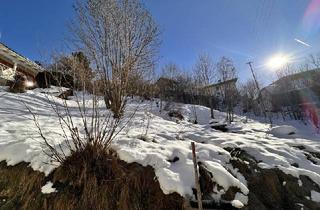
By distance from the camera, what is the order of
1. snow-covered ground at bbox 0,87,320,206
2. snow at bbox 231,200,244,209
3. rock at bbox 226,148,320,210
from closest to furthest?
snow at bbox 231,200,244,209
snow-covered ground at bbox 0,87,320,206
rock at bbox 226,148,320,210

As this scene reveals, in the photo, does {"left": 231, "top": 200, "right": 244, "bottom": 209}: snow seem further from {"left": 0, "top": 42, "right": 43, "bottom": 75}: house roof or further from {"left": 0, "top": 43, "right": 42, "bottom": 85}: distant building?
{"left": 0, "top": 42, "right": 43, "bottom": 75}: house roof

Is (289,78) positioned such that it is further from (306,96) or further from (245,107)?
(245,107)

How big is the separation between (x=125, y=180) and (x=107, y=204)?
0.45 metres

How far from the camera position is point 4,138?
4867 millimetres

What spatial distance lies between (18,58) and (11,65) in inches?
40.4

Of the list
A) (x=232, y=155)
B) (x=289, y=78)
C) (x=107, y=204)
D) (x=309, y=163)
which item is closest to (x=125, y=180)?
(x=107, y=204)

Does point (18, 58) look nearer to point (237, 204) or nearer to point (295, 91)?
point (237, 204)

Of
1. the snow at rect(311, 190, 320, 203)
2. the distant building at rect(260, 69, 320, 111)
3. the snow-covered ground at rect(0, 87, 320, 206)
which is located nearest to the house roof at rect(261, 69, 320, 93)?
the distant building at rect(260, 69, 320, 111)

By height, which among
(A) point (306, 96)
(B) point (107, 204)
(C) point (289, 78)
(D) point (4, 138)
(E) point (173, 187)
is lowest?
(B) point (107, 204)

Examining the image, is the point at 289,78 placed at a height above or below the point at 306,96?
above

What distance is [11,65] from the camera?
2142 centimetres

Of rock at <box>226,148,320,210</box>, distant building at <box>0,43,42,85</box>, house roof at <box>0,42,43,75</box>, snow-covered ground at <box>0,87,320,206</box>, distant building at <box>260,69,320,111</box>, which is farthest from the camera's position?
distant building at <box>260,69,320,111</box>

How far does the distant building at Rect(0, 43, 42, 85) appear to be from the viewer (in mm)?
17234

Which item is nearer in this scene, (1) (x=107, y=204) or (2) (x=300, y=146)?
(1) (x=107, y=204)
